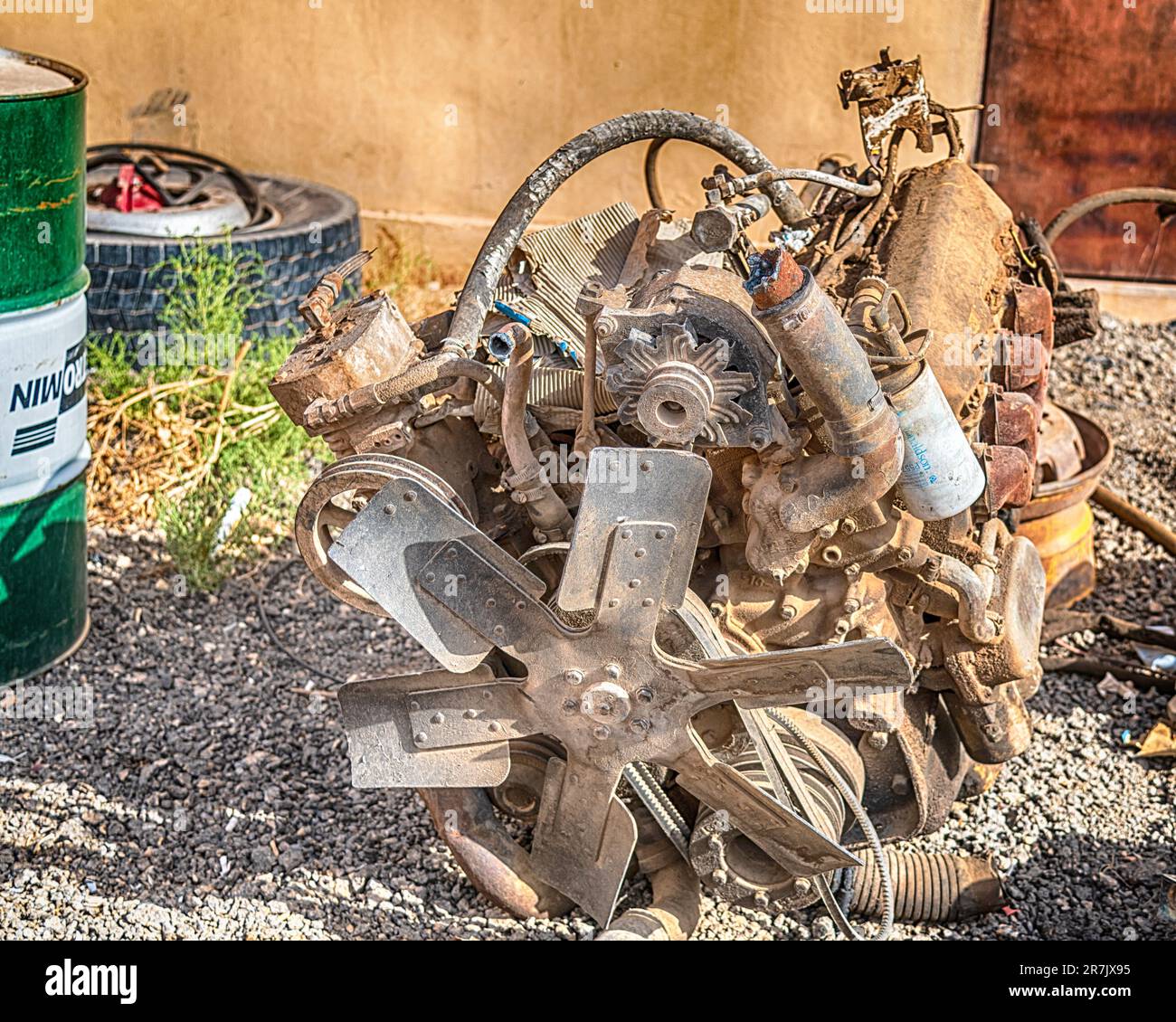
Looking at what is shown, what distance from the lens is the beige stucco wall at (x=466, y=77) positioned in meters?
6.42

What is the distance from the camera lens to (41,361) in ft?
12.8

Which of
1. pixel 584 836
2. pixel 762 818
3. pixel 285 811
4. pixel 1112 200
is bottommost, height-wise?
pixel 285 811

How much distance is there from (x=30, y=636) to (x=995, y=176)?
4602mm

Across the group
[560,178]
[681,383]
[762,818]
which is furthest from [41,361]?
[762,818]

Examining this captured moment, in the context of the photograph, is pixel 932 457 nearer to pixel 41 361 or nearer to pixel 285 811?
pixel 285 811

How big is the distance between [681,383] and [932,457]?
550mm

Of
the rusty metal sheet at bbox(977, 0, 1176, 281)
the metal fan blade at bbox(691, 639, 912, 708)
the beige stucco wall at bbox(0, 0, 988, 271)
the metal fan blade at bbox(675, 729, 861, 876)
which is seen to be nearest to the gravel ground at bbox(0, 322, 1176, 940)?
the metal fan blade at bbox(675, 729, 861, 876)

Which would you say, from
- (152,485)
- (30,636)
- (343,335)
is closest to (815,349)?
(343,335)

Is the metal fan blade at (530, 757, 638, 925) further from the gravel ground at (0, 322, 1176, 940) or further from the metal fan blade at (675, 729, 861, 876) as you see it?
the gravel ground at (0, 322, 1176, 940)

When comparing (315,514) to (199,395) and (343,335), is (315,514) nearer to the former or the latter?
(343,335)

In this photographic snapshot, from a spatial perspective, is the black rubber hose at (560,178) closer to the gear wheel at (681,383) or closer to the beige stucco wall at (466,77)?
the gear wheel at (681,383)

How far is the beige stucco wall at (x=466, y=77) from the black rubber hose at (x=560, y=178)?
332 centimetres

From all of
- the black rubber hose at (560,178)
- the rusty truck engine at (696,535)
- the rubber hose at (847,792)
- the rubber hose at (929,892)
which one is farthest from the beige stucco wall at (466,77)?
the rubber hose at (847,792)
